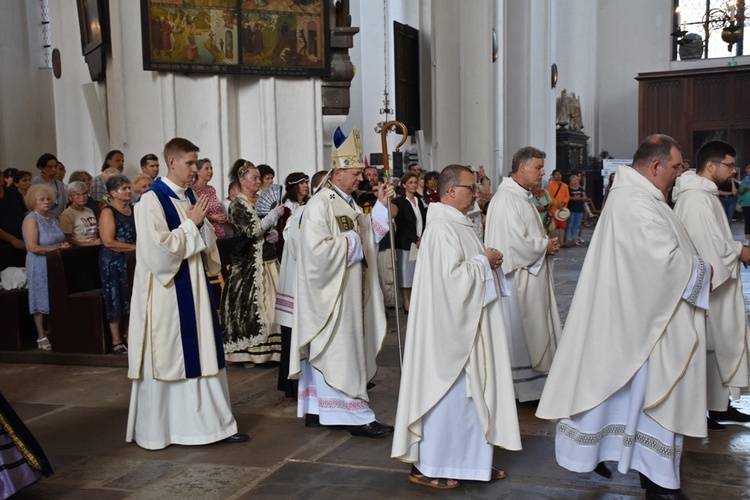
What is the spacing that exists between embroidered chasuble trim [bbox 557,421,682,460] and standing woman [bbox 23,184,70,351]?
213 inches

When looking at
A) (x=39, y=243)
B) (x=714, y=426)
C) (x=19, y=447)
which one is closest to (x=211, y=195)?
(x=39, y=243)

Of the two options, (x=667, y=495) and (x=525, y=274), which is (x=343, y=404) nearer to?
(x=525, y=274)

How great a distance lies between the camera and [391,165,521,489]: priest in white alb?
154 inches

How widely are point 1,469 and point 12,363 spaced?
4.07 metres

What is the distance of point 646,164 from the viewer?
13.0 ft

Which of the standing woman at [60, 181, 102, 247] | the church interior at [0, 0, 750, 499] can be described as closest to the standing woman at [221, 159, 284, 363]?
the church interior at [0, 0, 750, 499]

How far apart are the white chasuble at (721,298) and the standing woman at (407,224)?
13.6 ft

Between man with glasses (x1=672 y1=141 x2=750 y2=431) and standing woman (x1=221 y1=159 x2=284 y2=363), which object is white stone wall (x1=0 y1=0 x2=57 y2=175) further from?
man with glasses (x1=672 y1=141 x2=750 y2=431)

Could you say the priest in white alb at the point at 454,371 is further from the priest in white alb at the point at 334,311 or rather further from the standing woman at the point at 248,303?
the standing woman at the point at 248,303

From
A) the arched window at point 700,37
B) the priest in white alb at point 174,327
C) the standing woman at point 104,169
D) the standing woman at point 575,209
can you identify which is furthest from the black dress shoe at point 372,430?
the arched window at point 700,37

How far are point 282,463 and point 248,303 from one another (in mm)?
2464

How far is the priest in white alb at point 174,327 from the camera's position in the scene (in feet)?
15.3

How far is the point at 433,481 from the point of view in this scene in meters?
4.03

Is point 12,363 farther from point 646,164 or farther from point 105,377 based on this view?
point 646,164
